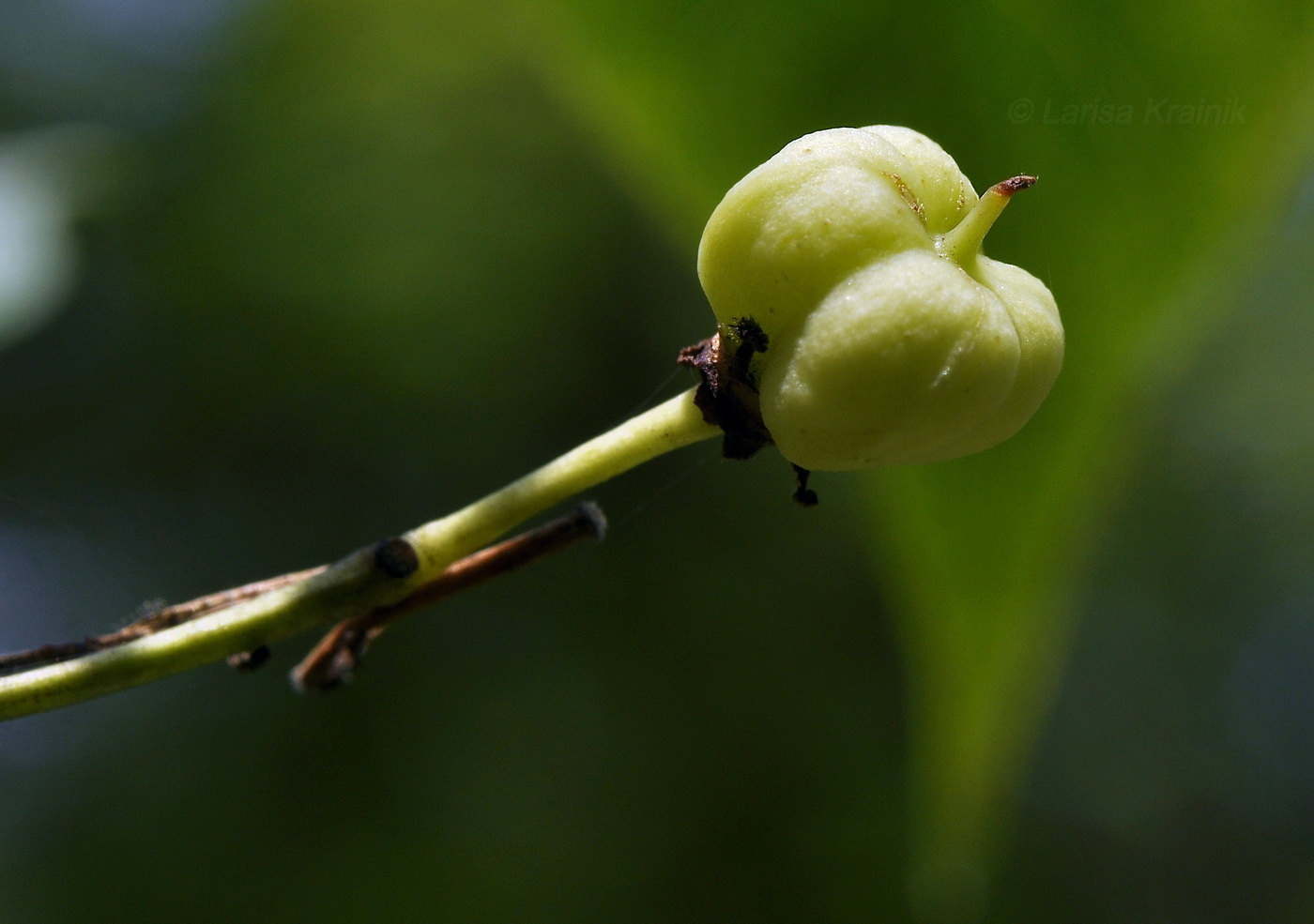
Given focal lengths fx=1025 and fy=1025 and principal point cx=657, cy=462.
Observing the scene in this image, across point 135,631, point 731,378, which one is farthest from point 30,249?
point 731,378

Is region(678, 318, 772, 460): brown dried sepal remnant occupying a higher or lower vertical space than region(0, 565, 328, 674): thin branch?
lower

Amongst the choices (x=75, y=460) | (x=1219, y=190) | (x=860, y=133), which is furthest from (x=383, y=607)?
(x=75, y=460)

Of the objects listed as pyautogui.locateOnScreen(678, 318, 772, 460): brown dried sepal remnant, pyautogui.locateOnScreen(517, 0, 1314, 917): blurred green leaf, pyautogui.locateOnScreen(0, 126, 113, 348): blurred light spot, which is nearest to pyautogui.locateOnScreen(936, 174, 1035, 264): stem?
pyautogui.locateOnScreen(678, 318, 772, 460): brown dried sepal remnant

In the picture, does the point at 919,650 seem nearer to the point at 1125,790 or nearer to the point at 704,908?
the point at 704,908

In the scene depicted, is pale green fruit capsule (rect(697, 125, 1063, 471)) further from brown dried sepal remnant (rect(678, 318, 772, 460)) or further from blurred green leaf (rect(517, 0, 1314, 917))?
blurred green leaf (rect(517, 0, 1314, 917))

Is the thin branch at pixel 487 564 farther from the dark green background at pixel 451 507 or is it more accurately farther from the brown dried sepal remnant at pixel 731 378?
the dark green background at pixel 451 507

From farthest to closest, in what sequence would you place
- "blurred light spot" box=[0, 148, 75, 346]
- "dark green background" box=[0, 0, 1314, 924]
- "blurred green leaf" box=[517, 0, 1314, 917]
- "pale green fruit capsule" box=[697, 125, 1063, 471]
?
"dark green background" box=[0, 0, 1314, 924] < "blurred light spot" box=[0, 148, 75, 346] < "blurred green leaf" box=[517, 0, 1314, 917] < "pale green fruit capsule" box=[697, 125, 1063, 471]
